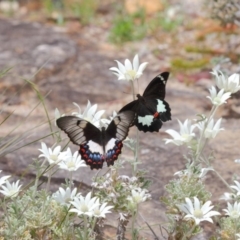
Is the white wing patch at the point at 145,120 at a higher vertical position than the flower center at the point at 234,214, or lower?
higher

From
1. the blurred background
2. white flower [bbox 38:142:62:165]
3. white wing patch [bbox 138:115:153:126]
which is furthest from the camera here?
the blurred background

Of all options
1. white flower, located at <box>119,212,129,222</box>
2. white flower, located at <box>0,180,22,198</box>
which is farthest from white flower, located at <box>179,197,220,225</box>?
white flower, located at <box>0,180,22,198</box>

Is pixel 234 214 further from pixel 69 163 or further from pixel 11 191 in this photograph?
pixel 11 191

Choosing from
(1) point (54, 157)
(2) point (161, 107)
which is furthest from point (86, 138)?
(2) point (161, 107)

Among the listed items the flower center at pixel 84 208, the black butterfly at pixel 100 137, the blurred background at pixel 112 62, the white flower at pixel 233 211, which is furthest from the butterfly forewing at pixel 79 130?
the blurred background at pixel 112 62

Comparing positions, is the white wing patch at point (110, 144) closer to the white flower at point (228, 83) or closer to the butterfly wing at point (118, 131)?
the butterfly wing at point (118, 131)

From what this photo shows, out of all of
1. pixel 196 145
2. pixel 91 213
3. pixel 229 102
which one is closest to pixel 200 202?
pixel 196 145

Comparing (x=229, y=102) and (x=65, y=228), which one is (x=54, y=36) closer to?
(x=229, y=102)

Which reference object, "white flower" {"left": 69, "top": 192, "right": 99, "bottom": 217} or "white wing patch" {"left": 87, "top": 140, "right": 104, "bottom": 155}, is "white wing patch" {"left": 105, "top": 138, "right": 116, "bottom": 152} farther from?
"white flower" {"left": 69, "top": 192, "right": 99, "bottom": 217}
